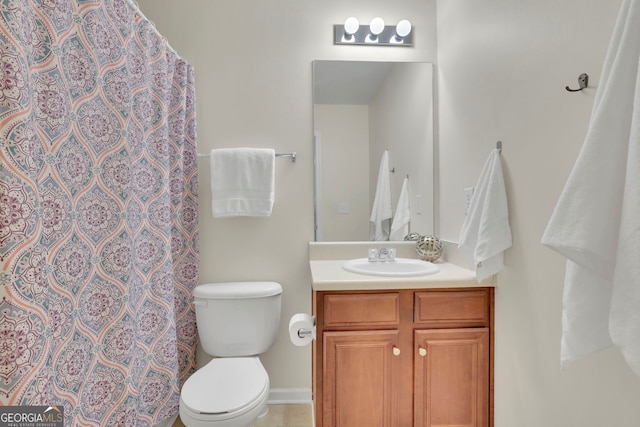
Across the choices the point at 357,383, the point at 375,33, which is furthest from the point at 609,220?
the point at 375,33

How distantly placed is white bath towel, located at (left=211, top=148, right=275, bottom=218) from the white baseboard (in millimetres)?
A: 1078

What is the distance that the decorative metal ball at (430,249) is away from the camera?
1.87 m

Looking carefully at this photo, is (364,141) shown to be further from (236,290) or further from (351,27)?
(236,290)

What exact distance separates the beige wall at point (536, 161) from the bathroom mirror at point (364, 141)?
42 cm

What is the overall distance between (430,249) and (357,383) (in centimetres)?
85

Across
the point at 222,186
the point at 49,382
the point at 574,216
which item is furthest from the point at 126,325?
the point at 574,216

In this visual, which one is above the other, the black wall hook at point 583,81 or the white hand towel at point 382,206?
the black wall hook at point 583,81

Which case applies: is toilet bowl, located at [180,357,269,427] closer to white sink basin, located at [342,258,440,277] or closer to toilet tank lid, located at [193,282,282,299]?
toilet tank lid, located at [193,282,282,299]

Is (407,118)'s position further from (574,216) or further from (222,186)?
(574,216)

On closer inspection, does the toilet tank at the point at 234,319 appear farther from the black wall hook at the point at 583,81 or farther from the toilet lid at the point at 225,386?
the black wall hook at the point at 583,81

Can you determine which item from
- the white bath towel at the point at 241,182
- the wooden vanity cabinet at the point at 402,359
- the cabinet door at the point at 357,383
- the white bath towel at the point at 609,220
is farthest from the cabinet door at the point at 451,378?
the white bath towel at the point at 241,182

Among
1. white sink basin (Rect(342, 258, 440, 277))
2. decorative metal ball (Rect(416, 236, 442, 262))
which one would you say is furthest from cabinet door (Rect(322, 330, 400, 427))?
decorative metal ball (Rect(416, 236, 442, 262))

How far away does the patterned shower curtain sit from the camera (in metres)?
0.85

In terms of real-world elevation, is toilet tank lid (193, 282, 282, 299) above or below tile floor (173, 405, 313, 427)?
above
